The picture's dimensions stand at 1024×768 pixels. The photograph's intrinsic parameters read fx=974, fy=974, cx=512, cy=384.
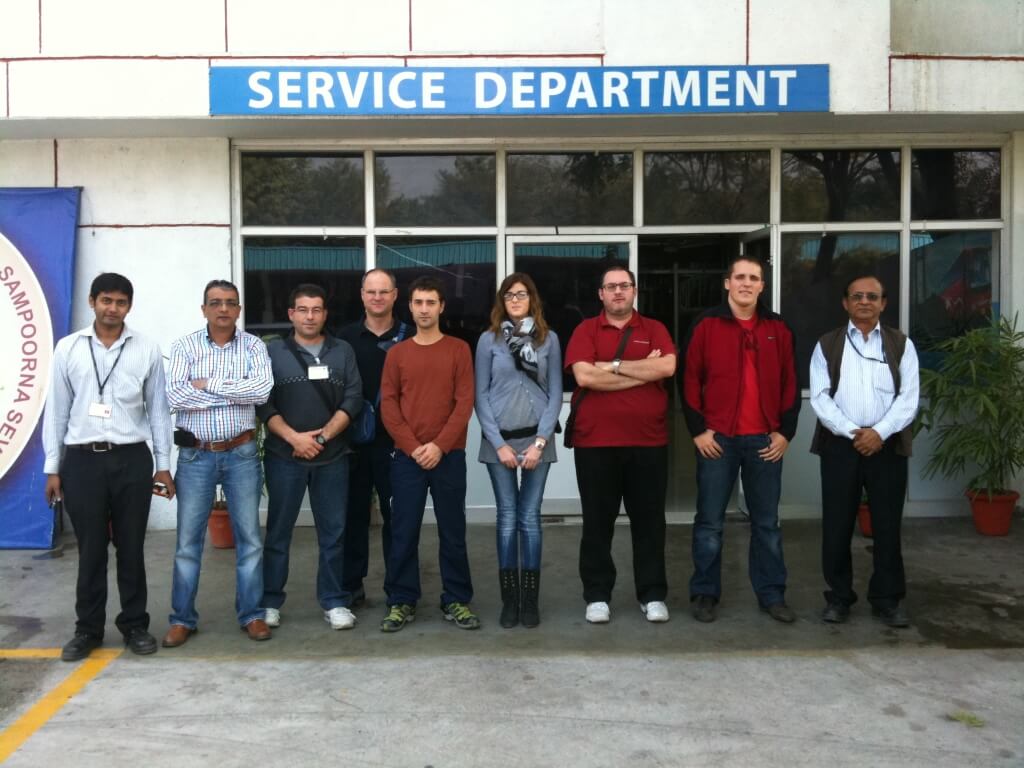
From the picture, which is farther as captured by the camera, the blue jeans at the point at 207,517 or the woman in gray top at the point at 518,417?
the woman in gray top at the point at 518,417

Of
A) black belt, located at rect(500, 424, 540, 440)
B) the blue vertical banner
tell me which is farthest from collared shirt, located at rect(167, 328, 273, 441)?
the blue vertical banner

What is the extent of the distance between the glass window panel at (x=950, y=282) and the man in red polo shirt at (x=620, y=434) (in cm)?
352

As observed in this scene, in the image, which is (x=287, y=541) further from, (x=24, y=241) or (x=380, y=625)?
(x=24, y=241)

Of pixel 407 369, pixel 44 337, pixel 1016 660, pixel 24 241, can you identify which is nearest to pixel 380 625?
pixel 407 369

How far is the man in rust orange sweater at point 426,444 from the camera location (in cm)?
498

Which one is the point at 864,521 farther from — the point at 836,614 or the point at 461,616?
the point at 461,616

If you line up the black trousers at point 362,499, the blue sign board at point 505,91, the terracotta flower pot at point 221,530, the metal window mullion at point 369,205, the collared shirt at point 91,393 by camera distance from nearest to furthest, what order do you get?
the collared shirt at point 91,393 < the black trousers at point 362,499 < the blue sign board at point 505,91 < the terracotta flower pot at point 221,530 < the metal window mullion at point 369,205

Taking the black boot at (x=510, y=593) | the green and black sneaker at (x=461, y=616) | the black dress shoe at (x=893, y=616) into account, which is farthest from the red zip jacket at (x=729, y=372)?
the green and black sneaker at (x=461, y=616)

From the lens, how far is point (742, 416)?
516cm

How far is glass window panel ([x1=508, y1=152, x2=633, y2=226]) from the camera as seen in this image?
762cm

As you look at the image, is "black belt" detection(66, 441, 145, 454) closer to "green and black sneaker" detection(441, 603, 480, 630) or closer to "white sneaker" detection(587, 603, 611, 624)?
"green and black sneaker" detection(441, 603, 480, 630)

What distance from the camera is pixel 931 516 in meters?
7.79

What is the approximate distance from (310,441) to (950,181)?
5.61 metres

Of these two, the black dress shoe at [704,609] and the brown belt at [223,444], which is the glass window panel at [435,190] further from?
the black dress shoe at [704,609]
